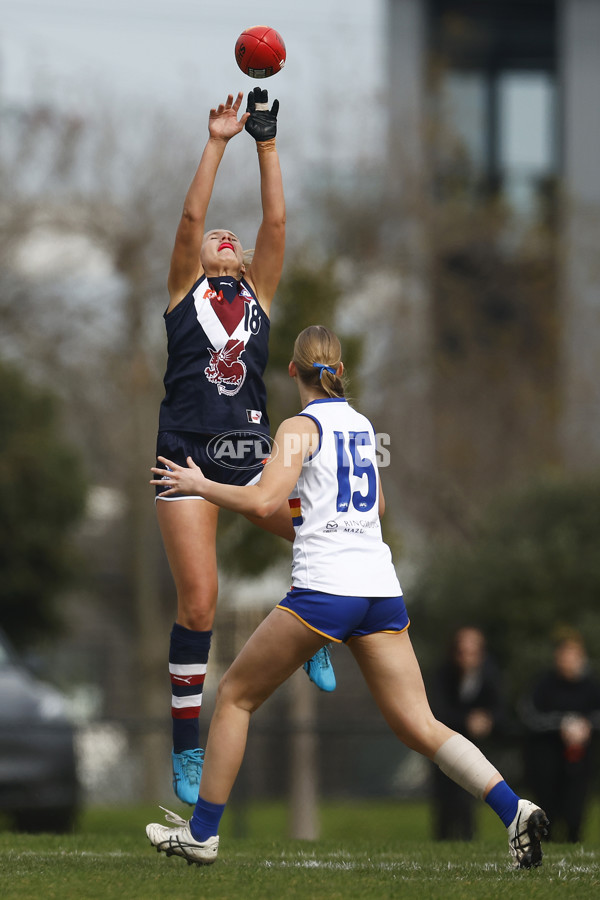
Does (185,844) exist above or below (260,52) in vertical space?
below

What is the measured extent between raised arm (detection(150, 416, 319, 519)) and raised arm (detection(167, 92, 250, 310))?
1.34 meters

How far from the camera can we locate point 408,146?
22.3 meters

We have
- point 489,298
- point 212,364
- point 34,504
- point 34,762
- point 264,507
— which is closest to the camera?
point 264,507

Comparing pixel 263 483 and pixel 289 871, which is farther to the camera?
pixel 289 871

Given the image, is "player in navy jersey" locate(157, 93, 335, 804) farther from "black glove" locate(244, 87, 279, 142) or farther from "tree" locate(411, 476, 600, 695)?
"tree" locate(411, 476, 600, 695)

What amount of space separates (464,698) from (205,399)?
5.61 m

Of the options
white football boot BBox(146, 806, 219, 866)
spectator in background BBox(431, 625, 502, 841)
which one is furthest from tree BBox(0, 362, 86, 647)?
white football boot BBox(146, 806, 219, 866)

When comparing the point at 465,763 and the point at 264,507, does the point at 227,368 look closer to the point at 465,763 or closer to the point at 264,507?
the point at 264,507

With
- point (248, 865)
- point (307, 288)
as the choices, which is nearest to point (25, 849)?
point (248, 865)

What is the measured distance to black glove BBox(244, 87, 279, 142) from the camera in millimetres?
6125

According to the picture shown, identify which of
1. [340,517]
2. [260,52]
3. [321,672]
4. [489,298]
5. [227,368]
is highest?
[260,52]

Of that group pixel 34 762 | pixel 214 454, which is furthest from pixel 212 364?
pixel 34 762

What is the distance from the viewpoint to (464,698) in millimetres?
10805

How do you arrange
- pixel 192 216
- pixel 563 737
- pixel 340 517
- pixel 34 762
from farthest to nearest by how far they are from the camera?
1. pixel 563 737
2. pixel 34 762
3. pixel 192 216
4. pixel 340 517
